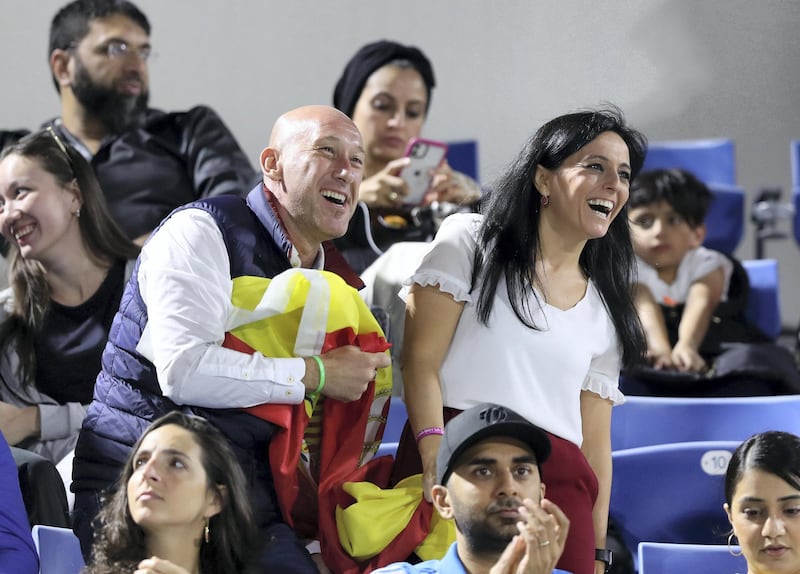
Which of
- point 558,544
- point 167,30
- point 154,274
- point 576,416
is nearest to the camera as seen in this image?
point 558,544

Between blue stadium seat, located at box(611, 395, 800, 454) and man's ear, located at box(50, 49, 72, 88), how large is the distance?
6.37 ft

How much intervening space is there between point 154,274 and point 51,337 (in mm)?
727

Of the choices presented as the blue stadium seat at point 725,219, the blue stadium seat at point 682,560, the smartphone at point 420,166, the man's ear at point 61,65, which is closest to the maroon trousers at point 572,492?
the blue stadium seat at point 682,560

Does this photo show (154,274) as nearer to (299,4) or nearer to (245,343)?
(245,343)

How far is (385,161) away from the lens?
368cm

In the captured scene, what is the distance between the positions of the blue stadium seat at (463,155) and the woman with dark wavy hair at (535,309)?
7.62 feet

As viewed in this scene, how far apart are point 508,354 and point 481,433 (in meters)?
0.37

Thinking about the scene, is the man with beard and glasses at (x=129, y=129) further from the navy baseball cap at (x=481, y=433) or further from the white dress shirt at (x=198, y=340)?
the navy baseball cap at (x=481, y=433)

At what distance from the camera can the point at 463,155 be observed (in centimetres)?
463

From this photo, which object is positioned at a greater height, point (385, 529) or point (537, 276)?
point (537, 276)

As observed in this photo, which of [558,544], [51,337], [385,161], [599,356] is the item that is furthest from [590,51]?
[558,544]

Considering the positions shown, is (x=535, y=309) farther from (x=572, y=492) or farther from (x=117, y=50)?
(x=117, y=50)

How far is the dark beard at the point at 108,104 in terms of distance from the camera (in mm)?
3643

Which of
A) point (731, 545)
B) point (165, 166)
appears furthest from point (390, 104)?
point (731, 545)
